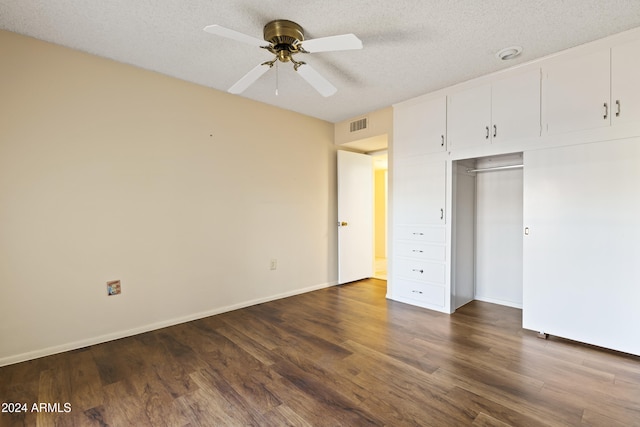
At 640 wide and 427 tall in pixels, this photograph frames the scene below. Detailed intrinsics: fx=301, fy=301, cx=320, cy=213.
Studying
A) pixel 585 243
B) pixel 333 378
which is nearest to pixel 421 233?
pixel 585 243

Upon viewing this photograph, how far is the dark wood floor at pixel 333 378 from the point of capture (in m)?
1.66

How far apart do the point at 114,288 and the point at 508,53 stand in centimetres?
398

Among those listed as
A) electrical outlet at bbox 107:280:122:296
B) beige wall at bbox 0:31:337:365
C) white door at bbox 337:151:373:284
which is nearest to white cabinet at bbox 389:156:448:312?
white door at bbox 337:151:373:284

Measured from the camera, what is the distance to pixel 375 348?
2.45 m

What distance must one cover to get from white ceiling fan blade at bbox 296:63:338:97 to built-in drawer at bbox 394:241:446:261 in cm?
204

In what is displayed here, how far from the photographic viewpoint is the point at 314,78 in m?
2.33

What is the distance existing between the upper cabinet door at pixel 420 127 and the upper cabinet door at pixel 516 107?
51cm

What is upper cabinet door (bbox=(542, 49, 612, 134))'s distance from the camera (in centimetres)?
238

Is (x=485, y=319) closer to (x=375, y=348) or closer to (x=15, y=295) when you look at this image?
(x=375, y=348)

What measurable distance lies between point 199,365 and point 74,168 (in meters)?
1.90

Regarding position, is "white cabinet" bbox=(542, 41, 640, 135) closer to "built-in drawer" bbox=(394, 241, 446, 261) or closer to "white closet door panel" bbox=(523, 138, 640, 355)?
"white closet door panel" bbox=(523, 138, 640, 355)

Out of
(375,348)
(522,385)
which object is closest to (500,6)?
(522,385)

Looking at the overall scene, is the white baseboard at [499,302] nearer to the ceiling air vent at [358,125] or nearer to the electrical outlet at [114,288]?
the ceiling air vent at [358,125]

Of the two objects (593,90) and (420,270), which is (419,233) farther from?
(593,90)
